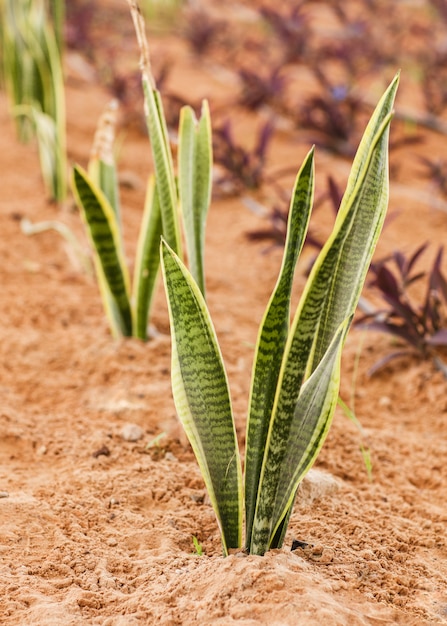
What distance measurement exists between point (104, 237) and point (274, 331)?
0.99 m

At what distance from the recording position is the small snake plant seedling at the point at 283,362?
1.10 m

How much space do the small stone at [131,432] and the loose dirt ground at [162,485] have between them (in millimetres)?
12

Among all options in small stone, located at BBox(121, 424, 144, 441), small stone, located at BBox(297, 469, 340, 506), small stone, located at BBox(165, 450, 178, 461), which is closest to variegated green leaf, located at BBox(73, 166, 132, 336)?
small stone, located at BBox(121, 424, 144, 441)

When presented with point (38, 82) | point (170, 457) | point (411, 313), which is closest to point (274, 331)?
point (170, 457)

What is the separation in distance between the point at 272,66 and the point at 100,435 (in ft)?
15.2

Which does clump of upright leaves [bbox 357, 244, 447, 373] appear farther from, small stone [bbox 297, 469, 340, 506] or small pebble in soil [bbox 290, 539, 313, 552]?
small pebble in soil [bbox 290, 539, 313, 552]

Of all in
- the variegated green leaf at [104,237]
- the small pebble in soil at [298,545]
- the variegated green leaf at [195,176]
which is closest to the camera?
the small pebble in soil at [298,545]

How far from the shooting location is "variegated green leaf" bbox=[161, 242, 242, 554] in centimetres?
114

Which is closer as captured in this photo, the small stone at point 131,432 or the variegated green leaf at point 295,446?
the variegated green leaf at point 295,446

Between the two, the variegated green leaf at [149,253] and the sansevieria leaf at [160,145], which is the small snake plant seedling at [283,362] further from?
the variegated green leaf at [149,253]

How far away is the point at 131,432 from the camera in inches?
67.9

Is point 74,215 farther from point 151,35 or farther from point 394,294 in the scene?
point 151,35

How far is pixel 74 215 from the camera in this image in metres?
3.25

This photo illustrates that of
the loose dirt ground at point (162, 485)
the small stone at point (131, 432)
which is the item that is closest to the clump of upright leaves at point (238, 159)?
the loose dirt ground at point (162, 485)
